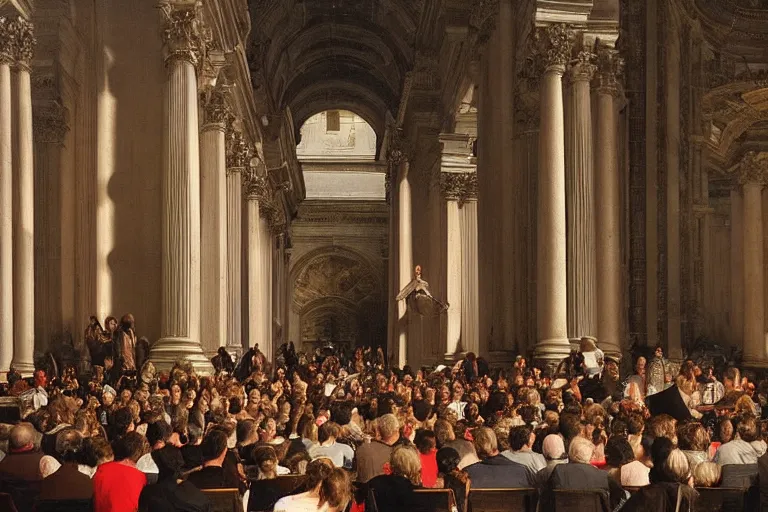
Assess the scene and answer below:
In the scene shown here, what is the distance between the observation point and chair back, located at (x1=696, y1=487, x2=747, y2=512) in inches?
408

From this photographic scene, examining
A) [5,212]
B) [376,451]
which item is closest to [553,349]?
[5,212]

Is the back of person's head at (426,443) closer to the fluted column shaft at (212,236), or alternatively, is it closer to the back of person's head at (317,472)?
the back of person's head at (317,472)

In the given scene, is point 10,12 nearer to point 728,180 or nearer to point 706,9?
point 706,9

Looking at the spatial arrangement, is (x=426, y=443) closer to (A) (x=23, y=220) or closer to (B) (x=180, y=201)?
(B) (x=180, y=201)

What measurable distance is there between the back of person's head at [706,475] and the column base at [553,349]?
1416 centimetres

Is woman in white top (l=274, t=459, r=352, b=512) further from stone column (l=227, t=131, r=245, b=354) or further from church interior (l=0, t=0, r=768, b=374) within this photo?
stone column (l=227, t=131, r=245, b=354)

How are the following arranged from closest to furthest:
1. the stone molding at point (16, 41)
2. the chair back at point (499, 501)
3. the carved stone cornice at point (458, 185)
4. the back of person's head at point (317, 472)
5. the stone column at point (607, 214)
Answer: the back of person's head at point (317, 472) < the chair back at point (499, 501) < the stone molding at point (16, 41) < the stone column at point (607, 214) < the carved stone cornice at point (458, 185)

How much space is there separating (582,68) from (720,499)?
17.0 m

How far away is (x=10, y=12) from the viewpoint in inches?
979

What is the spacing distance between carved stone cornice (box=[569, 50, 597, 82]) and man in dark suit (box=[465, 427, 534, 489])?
15451mm

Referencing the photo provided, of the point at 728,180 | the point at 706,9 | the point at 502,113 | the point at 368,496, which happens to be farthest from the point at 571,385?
the point at 728,180

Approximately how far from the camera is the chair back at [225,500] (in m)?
9.68

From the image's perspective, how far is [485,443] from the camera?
1215 cm

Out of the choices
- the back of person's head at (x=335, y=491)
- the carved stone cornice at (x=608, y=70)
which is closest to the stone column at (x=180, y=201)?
the carved stone cornice at (x=608, y=70)
